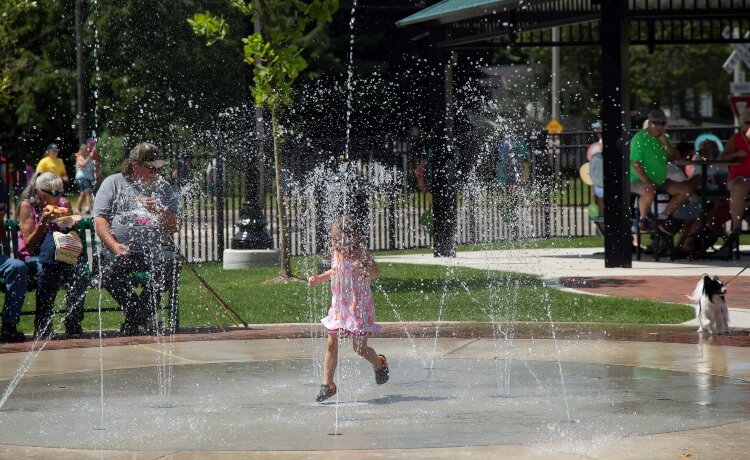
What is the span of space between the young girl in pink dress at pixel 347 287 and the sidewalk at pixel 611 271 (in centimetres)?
432

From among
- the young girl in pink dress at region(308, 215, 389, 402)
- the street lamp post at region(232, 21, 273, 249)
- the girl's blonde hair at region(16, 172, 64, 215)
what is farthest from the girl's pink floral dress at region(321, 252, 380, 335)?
the street lamp post at region(232, 21, 273, 249)

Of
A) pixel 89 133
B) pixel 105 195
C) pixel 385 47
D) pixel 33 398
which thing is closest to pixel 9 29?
pixel 89 133

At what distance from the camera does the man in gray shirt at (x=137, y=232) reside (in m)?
11.6

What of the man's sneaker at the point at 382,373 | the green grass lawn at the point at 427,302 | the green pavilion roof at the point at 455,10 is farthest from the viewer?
the green pavilion roof at the point at 455,10

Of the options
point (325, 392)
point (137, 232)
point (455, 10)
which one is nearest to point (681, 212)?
point (455, 10)

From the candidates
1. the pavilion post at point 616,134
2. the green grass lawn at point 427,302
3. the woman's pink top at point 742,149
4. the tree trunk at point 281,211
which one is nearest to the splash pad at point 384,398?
the green grass lawn at point 427,302

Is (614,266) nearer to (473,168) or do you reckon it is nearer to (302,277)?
(302,277)

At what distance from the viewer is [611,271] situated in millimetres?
16562

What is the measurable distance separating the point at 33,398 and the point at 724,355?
15.8 feet

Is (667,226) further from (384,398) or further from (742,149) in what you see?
(384,398)

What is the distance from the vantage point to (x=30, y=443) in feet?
23.9

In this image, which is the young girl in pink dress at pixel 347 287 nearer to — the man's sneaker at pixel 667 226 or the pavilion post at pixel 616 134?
the pavilion post at pixel 616 134

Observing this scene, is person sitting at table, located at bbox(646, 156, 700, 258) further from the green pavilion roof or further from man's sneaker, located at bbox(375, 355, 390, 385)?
man's sneaker, located at bbox(375, 355, 390, 385)

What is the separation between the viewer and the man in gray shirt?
11.6 metres
